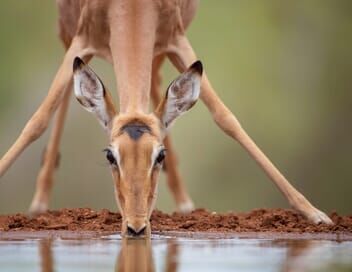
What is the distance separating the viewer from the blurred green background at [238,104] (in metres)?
24.0

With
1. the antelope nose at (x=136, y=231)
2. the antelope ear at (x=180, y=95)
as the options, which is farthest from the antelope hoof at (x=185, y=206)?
the antelope nose at (x=136, y=231)

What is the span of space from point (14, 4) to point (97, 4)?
13.8 meters

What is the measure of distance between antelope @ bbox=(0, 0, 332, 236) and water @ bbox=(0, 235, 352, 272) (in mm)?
472

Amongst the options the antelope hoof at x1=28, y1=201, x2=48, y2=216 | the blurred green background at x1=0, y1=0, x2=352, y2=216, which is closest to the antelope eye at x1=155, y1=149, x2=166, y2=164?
the antelope hoof at x1=28, y1=201, x2=48, y2=216

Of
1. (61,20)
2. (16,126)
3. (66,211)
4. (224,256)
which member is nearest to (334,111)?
(16,126)

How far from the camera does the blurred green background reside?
24.0 metres

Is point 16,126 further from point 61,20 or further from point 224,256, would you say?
point 224,256

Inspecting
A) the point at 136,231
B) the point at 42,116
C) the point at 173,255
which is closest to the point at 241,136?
the point at 42,116

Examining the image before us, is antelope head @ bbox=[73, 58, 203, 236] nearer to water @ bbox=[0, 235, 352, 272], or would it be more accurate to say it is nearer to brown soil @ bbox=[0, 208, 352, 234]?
water @ bbox=[0, 235, 352, 272]

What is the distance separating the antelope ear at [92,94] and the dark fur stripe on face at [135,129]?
0.46 metres

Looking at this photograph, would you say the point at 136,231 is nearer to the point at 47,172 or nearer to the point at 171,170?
the point at 47,172

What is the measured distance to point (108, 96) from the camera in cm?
1178

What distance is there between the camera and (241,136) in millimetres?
12797

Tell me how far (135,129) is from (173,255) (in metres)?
1.78
